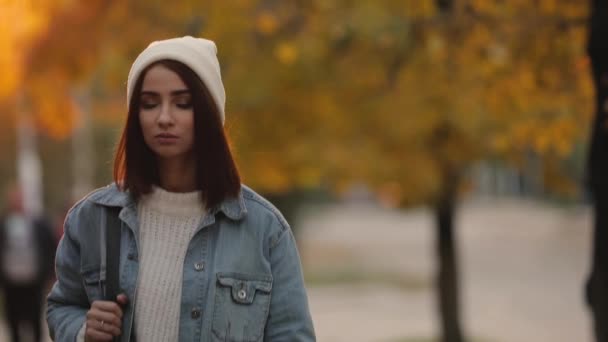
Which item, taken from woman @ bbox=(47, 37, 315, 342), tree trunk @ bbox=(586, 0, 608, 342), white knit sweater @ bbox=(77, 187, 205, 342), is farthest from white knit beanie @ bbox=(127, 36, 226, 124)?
tree trunk @ bbox=(586, 0, 608, 342)

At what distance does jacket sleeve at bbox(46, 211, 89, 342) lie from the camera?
3.04 meters

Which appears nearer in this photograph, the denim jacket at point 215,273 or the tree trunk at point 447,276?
the denim jacket at point 215,273

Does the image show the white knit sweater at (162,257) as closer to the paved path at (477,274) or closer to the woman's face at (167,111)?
the woman's face at (167,111)

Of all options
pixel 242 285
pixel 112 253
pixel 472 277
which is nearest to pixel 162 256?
pixel 112 253

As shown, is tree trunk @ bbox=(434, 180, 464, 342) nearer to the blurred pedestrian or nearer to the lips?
the blurred pedestrian

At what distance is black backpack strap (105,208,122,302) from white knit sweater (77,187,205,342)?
5 cm

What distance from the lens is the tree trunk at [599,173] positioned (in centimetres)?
598

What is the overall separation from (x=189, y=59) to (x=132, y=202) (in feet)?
1.18

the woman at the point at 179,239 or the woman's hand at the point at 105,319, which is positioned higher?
the woman at the point at 179,239

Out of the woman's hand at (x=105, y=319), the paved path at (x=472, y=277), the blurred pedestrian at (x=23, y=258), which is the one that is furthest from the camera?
the paved path at (x=472, y=277)

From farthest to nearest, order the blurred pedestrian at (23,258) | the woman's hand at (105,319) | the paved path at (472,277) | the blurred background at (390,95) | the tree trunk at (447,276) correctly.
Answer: the paved path at (472,277), the tree trunk at (447,276), the blurred pedestrian at (23,258), the blurred background at (390,95), the woman's hand at (105,319)

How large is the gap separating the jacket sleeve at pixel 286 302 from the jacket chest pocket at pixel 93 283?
0.39 m

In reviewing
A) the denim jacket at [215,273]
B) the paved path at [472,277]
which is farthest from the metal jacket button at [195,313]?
the paved path at [472,277]

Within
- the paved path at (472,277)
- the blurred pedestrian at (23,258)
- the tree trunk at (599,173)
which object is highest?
the tree trunk at (599,173)
